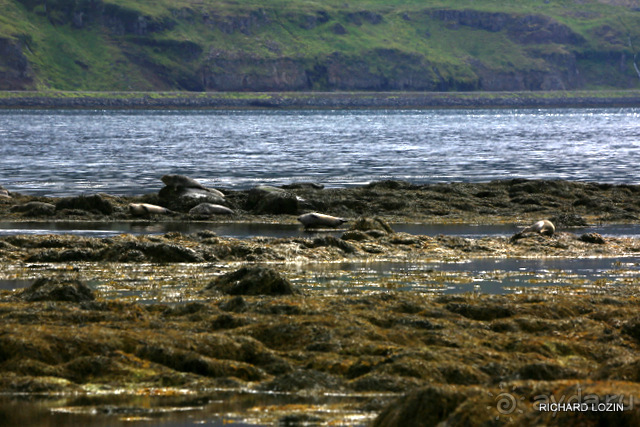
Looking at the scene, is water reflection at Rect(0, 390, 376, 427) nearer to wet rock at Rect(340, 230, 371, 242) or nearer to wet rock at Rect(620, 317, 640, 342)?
wet rock at Rect(620, 317, 640, 342)

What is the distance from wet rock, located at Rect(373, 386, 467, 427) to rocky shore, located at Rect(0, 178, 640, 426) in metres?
0.01

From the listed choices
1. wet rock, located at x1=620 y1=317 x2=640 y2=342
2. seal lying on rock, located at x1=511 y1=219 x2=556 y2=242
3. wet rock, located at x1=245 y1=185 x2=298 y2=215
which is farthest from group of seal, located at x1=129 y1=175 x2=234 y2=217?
wet rock, located at x1=620 y1=317 x2=640 y2=342

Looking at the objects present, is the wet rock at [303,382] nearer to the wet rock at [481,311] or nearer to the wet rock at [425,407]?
the wet rock at [425,407]

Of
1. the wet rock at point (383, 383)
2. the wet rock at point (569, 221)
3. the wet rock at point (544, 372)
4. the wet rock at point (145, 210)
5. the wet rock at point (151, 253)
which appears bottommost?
the wet rock at point (569, 221)

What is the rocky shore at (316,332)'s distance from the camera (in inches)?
313

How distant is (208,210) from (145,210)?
5.84 feet

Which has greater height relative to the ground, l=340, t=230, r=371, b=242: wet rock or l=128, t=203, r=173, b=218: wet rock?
l=340, t=230, r=371, b=242: wet rock

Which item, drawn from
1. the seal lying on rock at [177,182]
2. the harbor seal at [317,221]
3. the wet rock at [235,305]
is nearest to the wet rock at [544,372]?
the wet rock at [235,305]

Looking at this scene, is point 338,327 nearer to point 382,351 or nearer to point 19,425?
point 382,351

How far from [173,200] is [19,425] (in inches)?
836

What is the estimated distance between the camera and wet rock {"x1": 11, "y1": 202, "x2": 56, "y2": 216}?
27.5 metres

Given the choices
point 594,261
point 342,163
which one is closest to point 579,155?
point 342,163

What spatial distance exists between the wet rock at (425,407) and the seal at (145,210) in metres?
21.1

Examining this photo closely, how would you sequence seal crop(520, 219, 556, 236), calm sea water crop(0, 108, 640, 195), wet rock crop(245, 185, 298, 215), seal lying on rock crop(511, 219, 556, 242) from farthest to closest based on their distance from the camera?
calm sea water crop(0, 108, 640, 195), wet rock crop(245, 185, 298, 215), seal crop(520, 219, 556, 236), seal lying on rock crop(511, 219, 556, 242)
